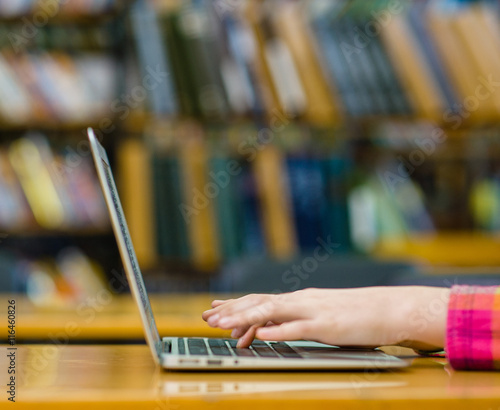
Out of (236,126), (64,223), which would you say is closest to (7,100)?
(64,223)

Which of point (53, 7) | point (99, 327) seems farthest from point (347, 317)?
point (53, 7)

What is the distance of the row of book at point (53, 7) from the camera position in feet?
9.60

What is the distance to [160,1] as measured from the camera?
2854 mm

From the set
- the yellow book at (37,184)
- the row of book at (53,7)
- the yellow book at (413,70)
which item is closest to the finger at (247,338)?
the yellow book at (413,70)

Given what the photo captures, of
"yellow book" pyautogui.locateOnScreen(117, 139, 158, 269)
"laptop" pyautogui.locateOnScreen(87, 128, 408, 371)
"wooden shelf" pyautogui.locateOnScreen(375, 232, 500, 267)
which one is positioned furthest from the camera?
"wooden shelf" pyautogui.locateOnScreen(375, 232, 500, 267)

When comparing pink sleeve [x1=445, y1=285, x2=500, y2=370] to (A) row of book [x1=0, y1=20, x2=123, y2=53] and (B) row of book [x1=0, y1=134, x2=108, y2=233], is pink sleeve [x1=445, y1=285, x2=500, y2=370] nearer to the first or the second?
(B) row of book [x1=0, y1=134, x2=108, y2=233]

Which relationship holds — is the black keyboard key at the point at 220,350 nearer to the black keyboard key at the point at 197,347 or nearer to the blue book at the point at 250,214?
the black keyboard key at the point at 197,347

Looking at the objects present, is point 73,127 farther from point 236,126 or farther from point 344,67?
point 344,67

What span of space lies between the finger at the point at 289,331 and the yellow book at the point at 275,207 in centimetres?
197

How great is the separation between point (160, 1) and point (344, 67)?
73 cm

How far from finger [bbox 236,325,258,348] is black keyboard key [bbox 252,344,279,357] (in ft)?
0.03

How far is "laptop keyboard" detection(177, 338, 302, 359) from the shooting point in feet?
2.37

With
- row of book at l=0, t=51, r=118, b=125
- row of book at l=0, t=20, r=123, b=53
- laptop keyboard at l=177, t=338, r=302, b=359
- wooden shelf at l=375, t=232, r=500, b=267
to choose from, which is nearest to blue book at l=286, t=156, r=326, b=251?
wooden shelf at l=375, t=232, r=500, b=267

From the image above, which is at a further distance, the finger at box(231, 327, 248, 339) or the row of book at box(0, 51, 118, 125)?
the row of book at box(0, 51, 118, 125)
